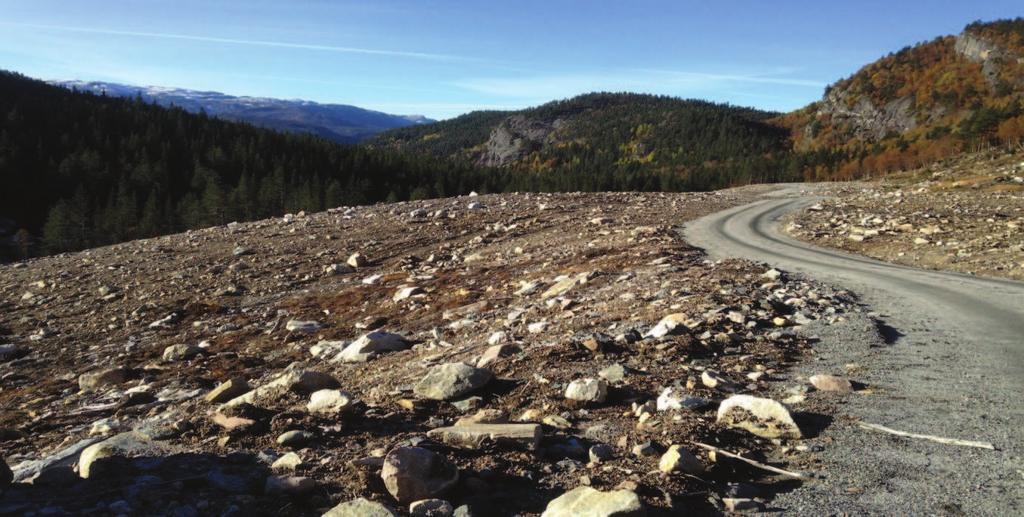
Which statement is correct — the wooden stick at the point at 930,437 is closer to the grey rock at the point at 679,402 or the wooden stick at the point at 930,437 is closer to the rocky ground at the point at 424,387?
the rocky ground at the point at 424,387

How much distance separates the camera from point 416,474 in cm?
429

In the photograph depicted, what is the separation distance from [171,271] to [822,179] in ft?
400

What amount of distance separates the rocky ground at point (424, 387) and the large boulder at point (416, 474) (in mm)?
15

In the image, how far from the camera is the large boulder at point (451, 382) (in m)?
6.84

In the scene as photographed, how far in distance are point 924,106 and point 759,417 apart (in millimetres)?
174286

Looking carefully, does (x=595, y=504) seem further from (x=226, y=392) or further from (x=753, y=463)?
(x=226, y=392)

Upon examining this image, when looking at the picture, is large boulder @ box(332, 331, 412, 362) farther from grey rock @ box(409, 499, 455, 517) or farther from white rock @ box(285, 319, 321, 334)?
grey rock @ box(409, 499, 455, 517)

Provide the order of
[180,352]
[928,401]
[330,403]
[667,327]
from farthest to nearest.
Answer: [180,352]
[667,327]
[330,403]
[928,401]

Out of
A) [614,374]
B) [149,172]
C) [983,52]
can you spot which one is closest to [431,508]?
[614,374]

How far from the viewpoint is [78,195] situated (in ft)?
234

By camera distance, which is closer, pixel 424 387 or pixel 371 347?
pixel 424 387

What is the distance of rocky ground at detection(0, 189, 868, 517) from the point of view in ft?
14.5

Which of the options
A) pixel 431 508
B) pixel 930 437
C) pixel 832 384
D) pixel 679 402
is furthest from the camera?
pixel 832 384

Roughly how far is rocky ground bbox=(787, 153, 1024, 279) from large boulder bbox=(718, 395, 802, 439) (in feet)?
48.3
